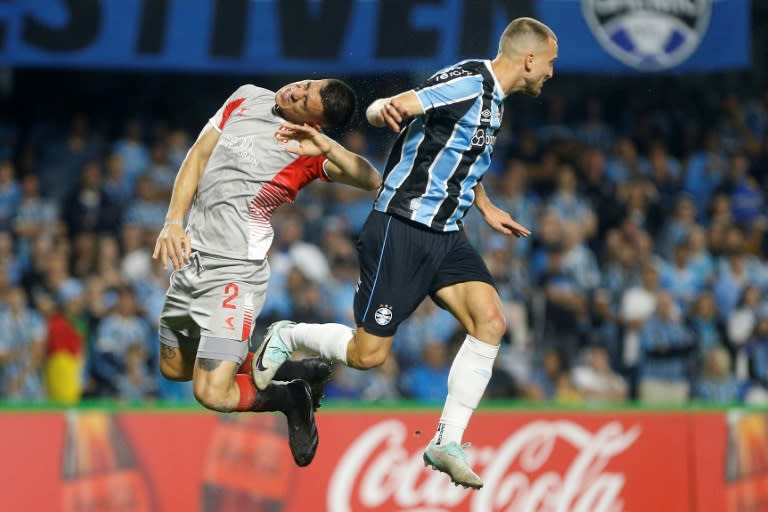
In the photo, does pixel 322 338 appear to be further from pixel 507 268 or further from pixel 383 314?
pixel 507 268

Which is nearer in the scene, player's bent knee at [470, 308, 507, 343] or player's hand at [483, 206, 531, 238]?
player's bent knee at [470, 308, 507, 343]

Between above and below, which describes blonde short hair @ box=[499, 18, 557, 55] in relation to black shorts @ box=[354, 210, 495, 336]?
above

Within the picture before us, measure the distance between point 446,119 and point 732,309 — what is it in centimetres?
656

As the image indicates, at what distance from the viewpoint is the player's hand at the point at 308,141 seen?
254 inches

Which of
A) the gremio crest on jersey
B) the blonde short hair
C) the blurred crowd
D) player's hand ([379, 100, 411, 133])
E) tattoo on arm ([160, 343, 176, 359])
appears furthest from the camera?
the gremio crest on jersey

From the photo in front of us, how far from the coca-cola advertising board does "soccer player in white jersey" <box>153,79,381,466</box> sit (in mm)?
2378

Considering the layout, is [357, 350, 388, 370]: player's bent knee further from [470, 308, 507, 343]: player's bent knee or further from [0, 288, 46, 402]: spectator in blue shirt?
[0, 288, 46, 402]: spectator in blue shirt

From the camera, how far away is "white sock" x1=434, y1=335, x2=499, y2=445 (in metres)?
6.69

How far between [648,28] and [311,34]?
3.00m

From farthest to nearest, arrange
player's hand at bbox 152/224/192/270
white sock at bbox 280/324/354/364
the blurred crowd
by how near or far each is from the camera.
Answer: the blurred crowd
white sock at bbox 280/324/354/364
player's hand at bbox 152/224/192/270

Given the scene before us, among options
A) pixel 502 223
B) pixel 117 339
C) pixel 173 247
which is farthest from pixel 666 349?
pixel 173 247

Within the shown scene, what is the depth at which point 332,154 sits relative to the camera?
21.6 ft

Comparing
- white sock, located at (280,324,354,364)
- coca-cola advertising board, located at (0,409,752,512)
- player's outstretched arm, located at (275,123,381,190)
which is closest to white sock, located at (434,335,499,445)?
white sock, located at (280,324,354,364)

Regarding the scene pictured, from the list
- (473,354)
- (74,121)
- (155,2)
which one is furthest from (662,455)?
(74,121)
